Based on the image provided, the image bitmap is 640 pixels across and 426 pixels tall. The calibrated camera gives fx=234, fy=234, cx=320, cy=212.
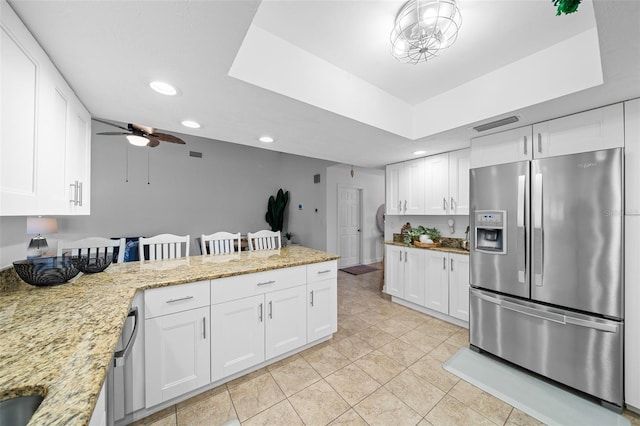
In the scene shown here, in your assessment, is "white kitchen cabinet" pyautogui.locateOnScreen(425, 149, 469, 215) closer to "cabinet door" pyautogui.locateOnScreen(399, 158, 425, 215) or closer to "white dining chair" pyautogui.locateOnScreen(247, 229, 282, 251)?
"cabinet door" pyautogui.locateOnScreen(399, 158, 425, 215)

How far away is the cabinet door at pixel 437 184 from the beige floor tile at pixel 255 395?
2701 mm

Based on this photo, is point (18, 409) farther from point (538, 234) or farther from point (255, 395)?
point (538, 234)

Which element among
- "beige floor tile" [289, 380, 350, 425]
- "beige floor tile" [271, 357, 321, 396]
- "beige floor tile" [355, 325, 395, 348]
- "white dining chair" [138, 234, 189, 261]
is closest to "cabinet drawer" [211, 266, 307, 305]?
"beige floor tile" [271, 357, 321, 396]

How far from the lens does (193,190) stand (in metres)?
5.59

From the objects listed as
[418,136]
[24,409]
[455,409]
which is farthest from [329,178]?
[24,409]

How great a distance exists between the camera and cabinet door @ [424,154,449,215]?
3055mm

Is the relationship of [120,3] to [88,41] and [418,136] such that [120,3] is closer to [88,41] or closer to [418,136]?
[88,41]

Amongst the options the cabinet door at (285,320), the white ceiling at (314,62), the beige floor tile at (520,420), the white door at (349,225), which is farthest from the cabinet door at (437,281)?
the white door at (349,225)

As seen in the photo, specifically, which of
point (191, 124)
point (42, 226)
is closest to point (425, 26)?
point (191, 124)

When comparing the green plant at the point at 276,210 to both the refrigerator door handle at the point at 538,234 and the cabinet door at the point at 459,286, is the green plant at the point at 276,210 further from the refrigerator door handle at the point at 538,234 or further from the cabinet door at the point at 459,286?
the refrigerator door handle at the point at 538,234

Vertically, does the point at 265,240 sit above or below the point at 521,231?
below

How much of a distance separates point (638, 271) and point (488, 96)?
62.1 inches

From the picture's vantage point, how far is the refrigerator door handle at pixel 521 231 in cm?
195

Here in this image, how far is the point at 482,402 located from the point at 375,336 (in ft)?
3.43
